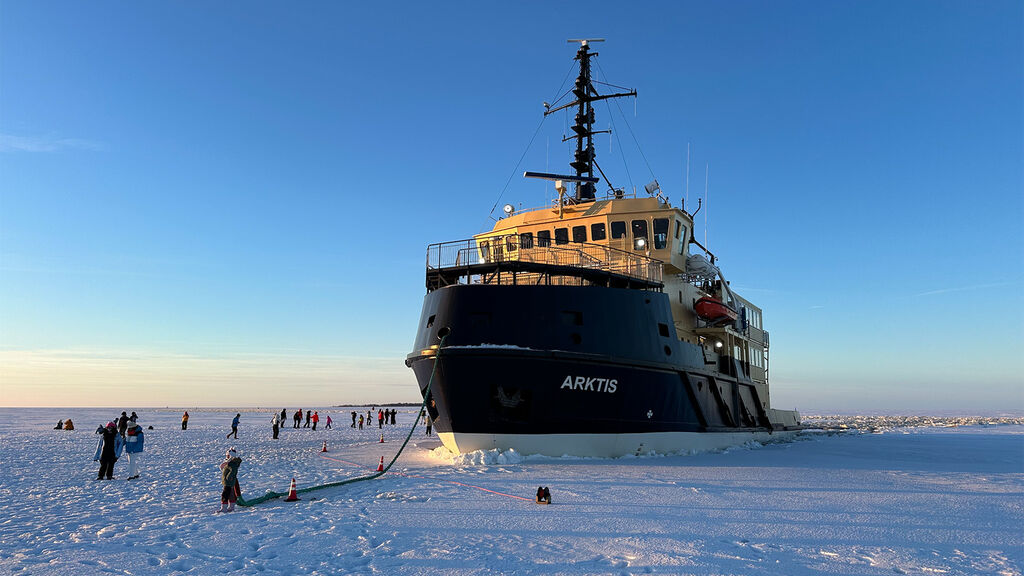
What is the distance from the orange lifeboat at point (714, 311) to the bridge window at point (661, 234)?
2.40 meters

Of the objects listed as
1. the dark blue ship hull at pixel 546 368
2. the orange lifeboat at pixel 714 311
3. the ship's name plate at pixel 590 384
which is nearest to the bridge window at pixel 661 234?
the orange lifeboat at pixel 714 311

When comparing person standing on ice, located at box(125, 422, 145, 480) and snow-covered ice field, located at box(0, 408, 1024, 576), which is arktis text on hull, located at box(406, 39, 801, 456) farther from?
person standing on ice, located at box(125, 422, 145, 480)

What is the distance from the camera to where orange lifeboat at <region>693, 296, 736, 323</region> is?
63.1 ft

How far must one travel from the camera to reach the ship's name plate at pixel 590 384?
14.1 metres

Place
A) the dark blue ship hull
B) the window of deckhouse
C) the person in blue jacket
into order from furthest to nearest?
1. the window of deckhouse
2. the dark blue ship hull
3. the person in blue jacket

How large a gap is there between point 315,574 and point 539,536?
2.66 meters

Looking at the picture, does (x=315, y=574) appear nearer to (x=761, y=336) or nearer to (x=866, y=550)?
(x=866, y=550)

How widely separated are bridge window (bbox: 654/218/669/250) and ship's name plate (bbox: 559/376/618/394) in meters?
6.11

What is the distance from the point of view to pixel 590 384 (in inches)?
564

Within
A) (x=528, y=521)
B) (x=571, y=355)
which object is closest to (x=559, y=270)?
→ (x=571, y=355)

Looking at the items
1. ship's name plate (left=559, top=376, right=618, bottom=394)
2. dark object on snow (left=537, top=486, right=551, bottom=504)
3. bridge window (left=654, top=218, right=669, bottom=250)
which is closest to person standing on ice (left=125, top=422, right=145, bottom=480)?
dark object on snow (left=537, top=486, right=551, bottom=504)

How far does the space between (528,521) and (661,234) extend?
42.5 ft

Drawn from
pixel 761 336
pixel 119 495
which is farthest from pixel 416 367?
pixel 761 336

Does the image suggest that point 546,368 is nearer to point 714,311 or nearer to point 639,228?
point 639,228
